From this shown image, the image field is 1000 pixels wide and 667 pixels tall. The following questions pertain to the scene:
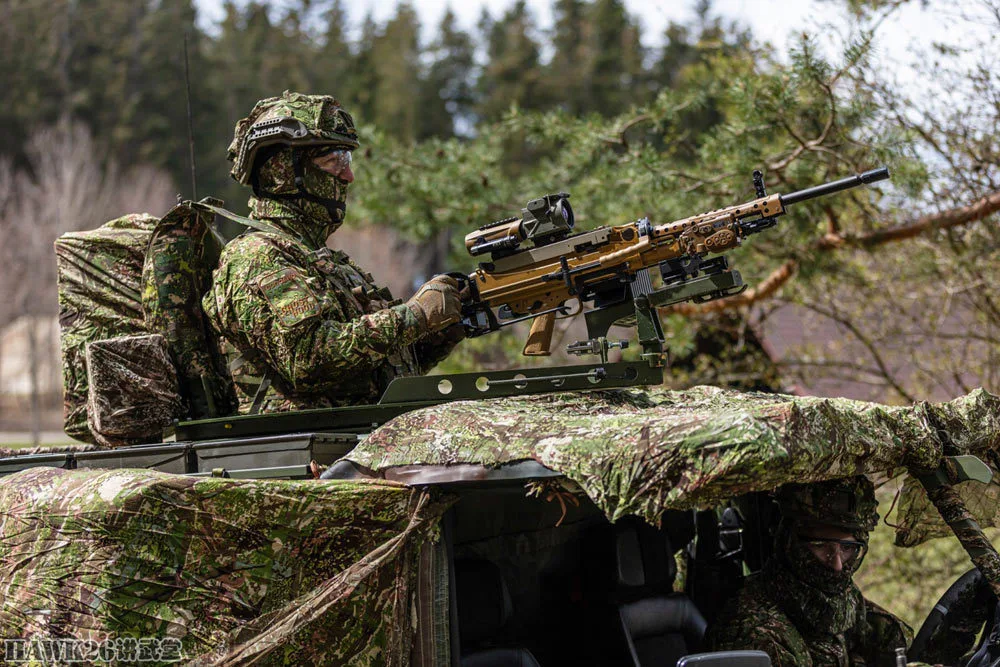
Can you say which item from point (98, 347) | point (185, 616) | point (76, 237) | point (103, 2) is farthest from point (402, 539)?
point (103, 2)

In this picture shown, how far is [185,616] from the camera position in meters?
3.66

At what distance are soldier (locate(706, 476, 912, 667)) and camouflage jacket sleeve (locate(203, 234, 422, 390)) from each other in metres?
1.66

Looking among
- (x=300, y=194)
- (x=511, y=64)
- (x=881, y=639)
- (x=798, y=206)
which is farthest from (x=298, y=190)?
(x=511, y=64)

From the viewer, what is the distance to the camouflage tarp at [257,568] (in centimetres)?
362

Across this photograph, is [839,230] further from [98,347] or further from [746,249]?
[98,347]

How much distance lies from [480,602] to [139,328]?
2.15 metres

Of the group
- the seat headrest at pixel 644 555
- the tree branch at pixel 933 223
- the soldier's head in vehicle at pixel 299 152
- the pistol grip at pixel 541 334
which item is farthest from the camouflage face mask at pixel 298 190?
the tree branch at pixel 933 223

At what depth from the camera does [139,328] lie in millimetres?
5281

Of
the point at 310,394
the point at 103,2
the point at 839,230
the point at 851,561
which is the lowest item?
the point at 851,561

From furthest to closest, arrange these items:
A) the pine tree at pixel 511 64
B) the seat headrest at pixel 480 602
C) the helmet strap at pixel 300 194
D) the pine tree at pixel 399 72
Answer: the pine tree at pixel 399 72 → the pine tree at pixel 511 64 → the helmet strap at pixel 300 194 → the seat headrest at pixel 480 602

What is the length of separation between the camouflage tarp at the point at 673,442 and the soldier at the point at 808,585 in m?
0.50

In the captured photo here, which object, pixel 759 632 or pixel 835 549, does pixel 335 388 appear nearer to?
pixel 759 632

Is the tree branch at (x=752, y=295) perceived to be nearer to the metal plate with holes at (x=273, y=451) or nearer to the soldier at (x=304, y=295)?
the soldier at (x=304, y=295)

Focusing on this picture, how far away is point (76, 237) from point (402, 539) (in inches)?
100
